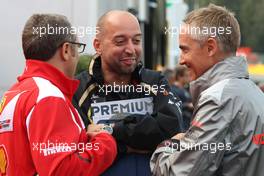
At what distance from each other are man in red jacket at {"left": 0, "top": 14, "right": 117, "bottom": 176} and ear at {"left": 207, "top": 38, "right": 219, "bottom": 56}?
24.6 inches

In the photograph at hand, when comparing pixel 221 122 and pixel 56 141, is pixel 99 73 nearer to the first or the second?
pixel 56 141

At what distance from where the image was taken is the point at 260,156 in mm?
2447

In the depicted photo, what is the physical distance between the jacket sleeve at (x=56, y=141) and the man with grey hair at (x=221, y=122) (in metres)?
0.36

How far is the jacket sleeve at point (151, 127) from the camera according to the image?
9.71 feet

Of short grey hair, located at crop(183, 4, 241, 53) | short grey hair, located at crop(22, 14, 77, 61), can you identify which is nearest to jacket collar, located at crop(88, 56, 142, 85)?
short grey hair, located at crop(22, 14, 77, 61)

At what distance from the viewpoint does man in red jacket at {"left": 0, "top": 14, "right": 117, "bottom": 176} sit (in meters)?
2.48

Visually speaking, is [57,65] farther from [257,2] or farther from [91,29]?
[257,2]

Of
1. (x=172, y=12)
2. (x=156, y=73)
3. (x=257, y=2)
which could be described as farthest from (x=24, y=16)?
(x=257, y=2)

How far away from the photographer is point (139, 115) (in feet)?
9.96

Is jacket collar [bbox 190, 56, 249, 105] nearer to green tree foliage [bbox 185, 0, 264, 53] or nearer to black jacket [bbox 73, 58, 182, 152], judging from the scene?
black jacket [bbox 73, 58, 182, 152]

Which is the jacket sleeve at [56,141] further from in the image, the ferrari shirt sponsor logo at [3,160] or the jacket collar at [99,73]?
the jacket collar at [99,73]

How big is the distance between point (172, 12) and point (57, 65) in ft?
29.3

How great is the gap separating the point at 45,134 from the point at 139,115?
711mm

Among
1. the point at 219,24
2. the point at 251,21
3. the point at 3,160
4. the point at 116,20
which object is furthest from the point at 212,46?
the point at 251,21
